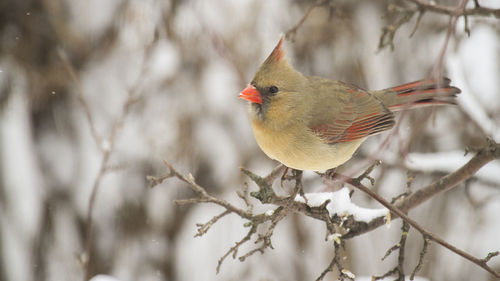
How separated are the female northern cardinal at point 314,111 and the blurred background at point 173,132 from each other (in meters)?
2.16

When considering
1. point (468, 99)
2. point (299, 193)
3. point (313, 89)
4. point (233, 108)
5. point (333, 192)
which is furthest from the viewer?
point (233, 108)

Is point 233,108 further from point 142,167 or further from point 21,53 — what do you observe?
point 21,53

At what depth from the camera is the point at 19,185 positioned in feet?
18.1

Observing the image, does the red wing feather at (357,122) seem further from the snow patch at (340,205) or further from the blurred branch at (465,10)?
the blurred branch at (465,10)

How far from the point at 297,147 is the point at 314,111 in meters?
0.32

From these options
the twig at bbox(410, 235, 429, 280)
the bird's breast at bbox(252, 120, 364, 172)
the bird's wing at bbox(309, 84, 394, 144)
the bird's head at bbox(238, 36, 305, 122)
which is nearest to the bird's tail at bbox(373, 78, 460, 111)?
the bird's wing at bbox(309, 84, 394, 144)

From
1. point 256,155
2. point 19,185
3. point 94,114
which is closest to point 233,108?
point 256,155

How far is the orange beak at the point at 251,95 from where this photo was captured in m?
2.51

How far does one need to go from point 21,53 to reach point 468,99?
4.00 metres

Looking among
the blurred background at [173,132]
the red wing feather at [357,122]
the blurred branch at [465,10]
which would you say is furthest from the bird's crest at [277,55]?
the blurred background at [173,132]

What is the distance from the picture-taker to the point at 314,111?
2791 millimetres

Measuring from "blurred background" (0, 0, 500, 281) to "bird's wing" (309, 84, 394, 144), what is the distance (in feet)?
6.96

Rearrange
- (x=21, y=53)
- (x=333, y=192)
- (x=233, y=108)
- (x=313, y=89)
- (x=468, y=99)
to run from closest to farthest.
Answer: (x=333, y=192) → (x=313, y=89) → (x=468, y=99) → (x=21, y=53) → (x=233, y=108)

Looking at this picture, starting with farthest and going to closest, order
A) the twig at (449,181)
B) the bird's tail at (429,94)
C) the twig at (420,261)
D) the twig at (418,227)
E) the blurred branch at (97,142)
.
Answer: the blurred branch at (97,142), the bird's tail at (429,94), the twig at (449,181), the twig at (420,261), the twig at (418,227)
